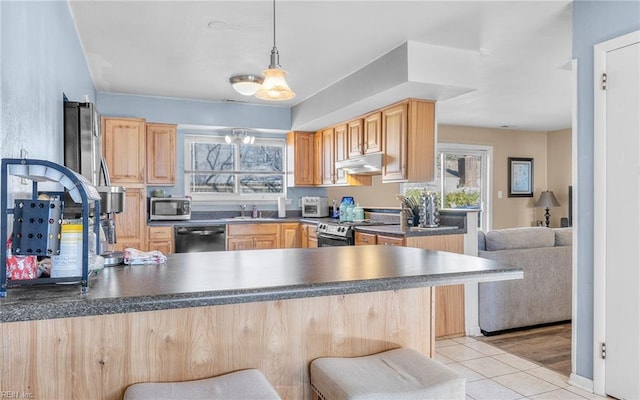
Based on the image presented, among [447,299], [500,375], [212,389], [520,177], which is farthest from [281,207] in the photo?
[212,389]

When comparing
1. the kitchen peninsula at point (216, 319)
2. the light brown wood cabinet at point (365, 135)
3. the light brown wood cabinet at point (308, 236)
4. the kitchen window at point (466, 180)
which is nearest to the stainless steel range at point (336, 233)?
the light brown wood cabinet at point (308, 236)

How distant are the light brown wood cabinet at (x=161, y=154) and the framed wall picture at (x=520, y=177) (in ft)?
18.1

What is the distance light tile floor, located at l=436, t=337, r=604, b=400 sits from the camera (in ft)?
8.63

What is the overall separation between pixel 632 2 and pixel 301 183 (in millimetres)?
4182

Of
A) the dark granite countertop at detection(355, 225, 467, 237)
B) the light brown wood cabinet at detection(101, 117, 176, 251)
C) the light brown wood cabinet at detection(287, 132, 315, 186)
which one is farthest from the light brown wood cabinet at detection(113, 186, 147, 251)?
the dark granite countertop at detection(355, 225, 467, 237)

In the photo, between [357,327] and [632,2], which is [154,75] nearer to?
[357,327]

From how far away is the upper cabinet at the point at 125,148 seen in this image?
192 inches

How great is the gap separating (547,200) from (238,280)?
7.38 metres

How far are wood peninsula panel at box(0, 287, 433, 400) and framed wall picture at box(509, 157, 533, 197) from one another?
21.1ft

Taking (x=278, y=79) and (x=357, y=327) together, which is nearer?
(x=357, y=327)

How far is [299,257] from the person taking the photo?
1.99m

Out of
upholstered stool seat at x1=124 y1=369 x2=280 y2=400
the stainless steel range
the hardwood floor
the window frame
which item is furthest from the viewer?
the window frame

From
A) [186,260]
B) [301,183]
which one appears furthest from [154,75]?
[186,260]

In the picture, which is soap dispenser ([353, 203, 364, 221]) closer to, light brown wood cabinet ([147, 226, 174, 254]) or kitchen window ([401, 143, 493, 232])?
light brown wood cabinet ([147, 226, 174, 254])
